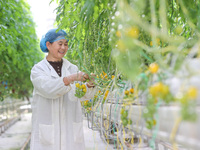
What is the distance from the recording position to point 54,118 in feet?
6.06

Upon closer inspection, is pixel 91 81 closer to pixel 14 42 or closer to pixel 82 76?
pixel 82 76

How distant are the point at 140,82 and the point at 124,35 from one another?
149 millimetres

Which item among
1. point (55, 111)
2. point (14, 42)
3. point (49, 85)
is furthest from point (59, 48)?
point (14, 42)

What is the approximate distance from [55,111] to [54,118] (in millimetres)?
53

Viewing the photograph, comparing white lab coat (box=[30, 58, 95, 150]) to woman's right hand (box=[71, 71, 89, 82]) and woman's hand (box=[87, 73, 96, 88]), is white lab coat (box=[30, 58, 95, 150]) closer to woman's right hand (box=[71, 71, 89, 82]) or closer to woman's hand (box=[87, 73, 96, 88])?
woman's hand (box=[87, 73, 96, 88])

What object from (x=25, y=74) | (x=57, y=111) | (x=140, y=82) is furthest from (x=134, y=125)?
(x=25, y=74)

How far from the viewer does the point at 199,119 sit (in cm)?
44

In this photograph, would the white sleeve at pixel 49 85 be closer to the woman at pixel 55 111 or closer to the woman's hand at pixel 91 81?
the woman at pixel 55 111

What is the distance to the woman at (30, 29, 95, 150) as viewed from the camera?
5.90 ft

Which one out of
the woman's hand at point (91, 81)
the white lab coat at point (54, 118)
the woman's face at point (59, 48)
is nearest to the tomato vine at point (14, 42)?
the woman's face at point (59, 48)

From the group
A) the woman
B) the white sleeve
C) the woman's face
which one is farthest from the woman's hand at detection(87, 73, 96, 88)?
the woman's face

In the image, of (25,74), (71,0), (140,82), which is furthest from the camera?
(25,74)

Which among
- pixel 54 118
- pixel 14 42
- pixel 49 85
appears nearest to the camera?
pixel 49 85

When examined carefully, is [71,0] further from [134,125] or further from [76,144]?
[76,144]
